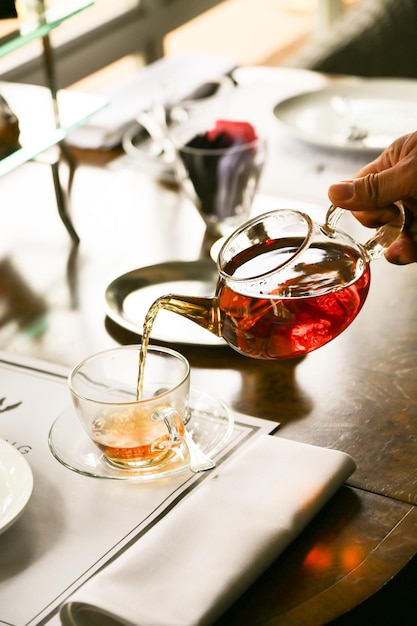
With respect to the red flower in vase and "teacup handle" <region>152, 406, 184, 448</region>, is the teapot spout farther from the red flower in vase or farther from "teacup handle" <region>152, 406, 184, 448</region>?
the red flower in vase

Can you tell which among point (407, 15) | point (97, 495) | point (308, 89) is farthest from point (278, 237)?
point (407, 15)

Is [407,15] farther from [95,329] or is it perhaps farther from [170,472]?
[170,472]

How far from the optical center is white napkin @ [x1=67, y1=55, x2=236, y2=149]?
1759 millimetres

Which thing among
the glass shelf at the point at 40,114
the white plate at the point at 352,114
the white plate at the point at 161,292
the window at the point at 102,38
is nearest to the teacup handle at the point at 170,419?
the white plate at the point at 161,292

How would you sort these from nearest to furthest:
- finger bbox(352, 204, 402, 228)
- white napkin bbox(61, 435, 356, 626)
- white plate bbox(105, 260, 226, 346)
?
white napkin bbox(61, 435, 356, 626) < finger bbox(352, 204, 402, 228) < white plate bbox(105, 260, 226, 346)

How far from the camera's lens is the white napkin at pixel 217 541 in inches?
28.6

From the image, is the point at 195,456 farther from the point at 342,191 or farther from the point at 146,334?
the point at 342,191

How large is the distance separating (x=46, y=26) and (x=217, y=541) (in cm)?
89

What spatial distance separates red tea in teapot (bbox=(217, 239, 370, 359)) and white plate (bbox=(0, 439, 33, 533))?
24cm

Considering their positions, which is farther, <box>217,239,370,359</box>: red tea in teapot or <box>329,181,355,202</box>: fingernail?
Answer: <box>329,181,355,202</box>: fingernail

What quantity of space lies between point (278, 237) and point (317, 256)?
0.19ft

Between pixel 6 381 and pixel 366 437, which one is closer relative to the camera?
pixel 366 437

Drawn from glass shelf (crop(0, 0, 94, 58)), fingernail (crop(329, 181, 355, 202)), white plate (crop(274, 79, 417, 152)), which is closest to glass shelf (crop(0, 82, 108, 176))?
glass shelf (crop(0, 0, 94, 58))

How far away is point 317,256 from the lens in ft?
3.08
